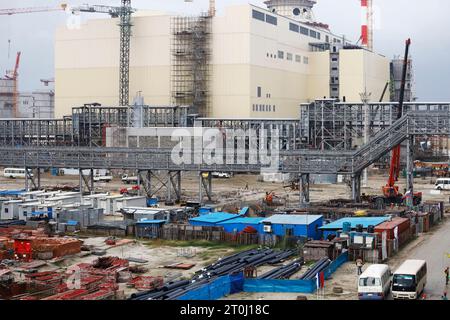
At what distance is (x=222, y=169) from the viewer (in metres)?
46.4

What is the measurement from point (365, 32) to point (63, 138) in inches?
2046

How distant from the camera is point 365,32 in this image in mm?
105812

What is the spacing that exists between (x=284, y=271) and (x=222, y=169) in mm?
22633

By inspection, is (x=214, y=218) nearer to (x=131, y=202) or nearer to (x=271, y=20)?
(x=131, y=202)

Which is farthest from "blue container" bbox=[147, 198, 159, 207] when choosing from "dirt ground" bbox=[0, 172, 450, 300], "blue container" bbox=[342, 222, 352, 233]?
"blue container" bbox=[342, 222, 352, 233]

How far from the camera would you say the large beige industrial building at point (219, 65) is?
7531 centimetres

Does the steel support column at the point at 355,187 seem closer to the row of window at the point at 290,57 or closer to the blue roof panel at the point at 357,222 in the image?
the blue roof panel at the point at 357,222

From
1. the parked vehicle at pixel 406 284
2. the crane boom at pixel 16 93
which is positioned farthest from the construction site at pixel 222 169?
the crane boom at pixel 16 93

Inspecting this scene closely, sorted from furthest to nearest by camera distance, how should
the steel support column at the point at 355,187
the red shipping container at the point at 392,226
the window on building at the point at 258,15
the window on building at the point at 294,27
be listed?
the window on building at the point at 294,27 < the window on building at the point at 258,15 < the steel support column at the point at 355,187 < the red shipping container at the point at 392,226

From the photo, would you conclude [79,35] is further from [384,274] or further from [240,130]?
[384,274]

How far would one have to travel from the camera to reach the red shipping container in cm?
2902

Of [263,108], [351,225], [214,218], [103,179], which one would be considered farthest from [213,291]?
[263,108]

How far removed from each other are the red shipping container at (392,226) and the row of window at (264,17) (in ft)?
153
